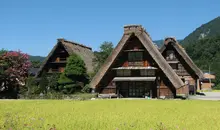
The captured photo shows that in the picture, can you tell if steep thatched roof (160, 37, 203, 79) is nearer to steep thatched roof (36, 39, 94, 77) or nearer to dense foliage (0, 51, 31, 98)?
steep thatched roof (36, 39, 94, 77)

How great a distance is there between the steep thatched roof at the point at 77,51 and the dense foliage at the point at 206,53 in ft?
132

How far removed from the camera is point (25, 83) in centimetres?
4447

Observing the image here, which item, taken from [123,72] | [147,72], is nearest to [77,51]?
[123,72]

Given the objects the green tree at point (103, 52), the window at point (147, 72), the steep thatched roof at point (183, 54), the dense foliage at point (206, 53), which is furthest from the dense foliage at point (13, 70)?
the dense foliage at point (206, 53)

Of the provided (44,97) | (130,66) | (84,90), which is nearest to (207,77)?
(84,90)

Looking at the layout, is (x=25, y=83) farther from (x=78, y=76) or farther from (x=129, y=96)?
(x=129, y=96)

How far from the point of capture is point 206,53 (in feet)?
304

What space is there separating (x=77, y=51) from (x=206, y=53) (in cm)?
5603

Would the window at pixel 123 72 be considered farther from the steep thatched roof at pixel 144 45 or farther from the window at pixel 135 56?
the steep thatched roof at pixel 144 45

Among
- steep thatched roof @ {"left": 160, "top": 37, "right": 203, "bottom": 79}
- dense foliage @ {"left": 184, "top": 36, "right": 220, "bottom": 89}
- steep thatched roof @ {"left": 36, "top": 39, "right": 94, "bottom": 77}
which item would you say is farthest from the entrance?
dense foliage @ {"left": 184, "top": 36, "right": 220, "bottom": 89}

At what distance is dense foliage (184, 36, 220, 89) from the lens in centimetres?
8519

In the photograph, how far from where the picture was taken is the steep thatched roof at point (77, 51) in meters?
44.1

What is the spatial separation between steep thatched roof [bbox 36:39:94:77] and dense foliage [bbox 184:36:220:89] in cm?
4016

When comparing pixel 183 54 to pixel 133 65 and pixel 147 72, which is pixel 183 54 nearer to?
pixel 147 72
